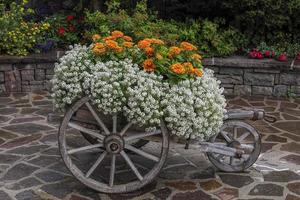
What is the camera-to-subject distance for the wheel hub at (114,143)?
4.18 m

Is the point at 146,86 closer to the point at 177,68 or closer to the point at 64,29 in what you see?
the point at 177,68

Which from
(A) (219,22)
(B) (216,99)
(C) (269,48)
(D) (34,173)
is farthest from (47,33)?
(B) (216,99)

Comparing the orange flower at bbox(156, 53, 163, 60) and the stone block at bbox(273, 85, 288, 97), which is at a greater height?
the orange flower at bbox(156, 53, 163, 60)

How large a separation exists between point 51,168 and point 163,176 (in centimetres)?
102

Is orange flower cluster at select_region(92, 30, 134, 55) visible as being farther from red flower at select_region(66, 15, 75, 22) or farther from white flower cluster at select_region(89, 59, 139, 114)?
red flower at select_region(66, 15, 75, 22)

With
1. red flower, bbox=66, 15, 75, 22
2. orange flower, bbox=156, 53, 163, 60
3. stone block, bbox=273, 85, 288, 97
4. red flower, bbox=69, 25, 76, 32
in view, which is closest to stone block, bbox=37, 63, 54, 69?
red flower, bbox=69, 25, 76, 32

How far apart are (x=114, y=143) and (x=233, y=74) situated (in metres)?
3.63

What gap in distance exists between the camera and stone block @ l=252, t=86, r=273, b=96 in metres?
7.40

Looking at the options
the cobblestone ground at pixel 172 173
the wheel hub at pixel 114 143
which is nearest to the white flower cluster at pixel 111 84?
the wheel hub at pixel 114 143

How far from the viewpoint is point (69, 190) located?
433 centimetres

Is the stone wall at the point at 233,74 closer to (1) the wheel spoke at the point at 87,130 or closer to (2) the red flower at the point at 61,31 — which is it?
(2) the red flower at the point at 61,31

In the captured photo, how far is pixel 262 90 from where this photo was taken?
742cm

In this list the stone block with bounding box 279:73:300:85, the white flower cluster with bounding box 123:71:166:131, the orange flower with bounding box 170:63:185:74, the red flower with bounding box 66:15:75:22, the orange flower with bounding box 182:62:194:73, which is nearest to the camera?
the white flower cluster with bounding box 123:71:166:131

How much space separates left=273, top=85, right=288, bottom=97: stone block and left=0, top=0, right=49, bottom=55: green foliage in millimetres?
3424
